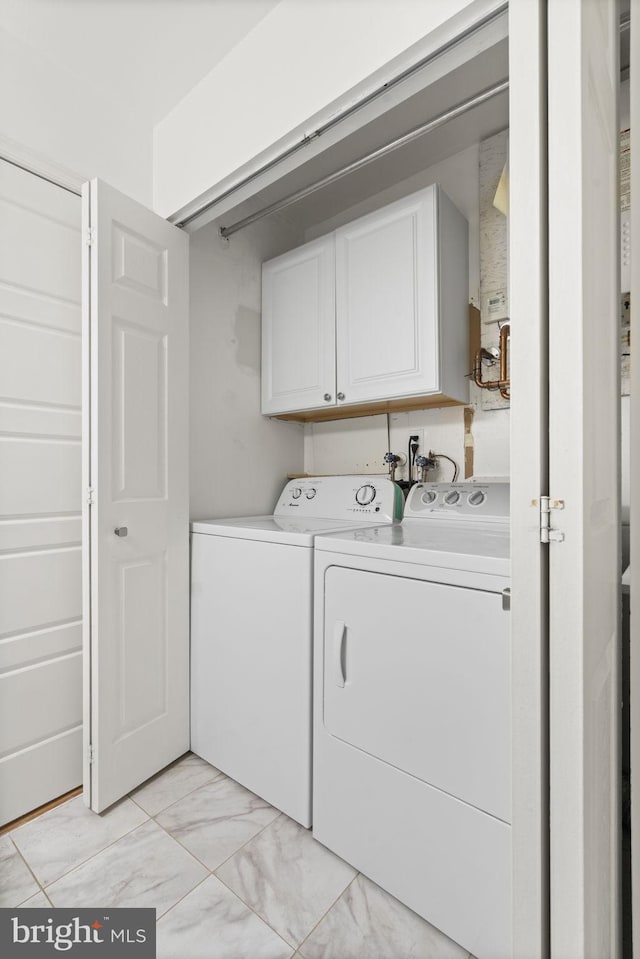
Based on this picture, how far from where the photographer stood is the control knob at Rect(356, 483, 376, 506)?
84.2 inches

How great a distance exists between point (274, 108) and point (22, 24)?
2.93ft

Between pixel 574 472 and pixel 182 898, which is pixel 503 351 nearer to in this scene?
→ pixel 574 472

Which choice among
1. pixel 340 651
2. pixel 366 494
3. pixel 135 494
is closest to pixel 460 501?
pixel 366 494

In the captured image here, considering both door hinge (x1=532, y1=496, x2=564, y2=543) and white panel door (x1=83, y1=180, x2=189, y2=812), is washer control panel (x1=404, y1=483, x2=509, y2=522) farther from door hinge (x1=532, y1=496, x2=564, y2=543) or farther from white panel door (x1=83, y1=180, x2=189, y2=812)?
door hinge (x1=532, y1=496, x2=564, y2=543)

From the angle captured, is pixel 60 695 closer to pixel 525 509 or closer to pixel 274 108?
pixel 525 509

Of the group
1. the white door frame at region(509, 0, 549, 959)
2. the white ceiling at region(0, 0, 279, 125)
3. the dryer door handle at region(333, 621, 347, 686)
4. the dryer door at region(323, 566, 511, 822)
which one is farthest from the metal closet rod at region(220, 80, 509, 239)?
the dryer door handle at region(333, 621, 347, 686)

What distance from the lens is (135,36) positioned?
1.64 meters

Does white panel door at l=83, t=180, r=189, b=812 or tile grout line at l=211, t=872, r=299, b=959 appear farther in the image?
white panel door at l=83, t=180, r=189, b=812

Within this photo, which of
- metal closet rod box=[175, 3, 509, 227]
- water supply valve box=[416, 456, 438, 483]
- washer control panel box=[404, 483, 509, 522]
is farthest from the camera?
water supply valve box=[416, 456, 438, 483]

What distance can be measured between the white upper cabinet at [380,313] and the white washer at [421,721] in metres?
0.74

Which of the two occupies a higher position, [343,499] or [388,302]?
[388,302]

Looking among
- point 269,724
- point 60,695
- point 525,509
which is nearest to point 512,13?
point 525,509

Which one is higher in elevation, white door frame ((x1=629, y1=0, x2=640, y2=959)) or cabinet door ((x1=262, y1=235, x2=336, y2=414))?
cabinet door ((x1=262, y1=235, x2=336, y2=414))

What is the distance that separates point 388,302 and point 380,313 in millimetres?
55
